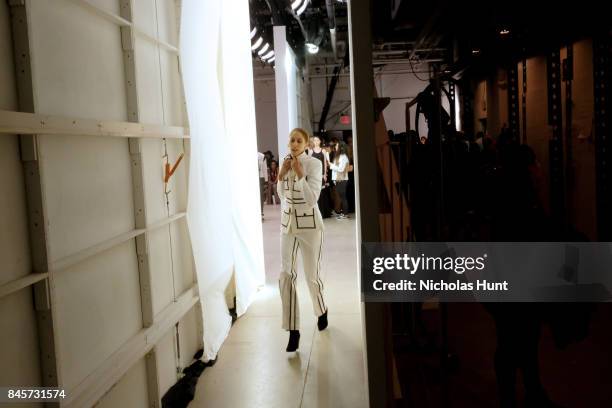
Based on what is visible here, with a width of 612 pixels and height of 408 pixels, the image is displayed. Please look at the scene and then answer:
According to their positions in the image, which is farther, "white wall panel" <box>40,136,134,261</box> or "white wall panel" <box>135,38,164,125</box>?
"white wall panel" <box>135,38,164,125</box>

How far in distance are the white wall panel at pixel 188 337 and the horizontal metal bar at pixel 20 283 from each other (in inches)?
68.1

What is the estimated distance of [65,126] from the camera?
1.97 meters

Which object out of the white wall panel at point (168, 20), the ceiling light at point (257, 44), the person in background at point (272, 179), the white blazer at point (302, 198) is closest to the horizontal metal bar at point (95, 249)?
the white blazer at point (302, 198)

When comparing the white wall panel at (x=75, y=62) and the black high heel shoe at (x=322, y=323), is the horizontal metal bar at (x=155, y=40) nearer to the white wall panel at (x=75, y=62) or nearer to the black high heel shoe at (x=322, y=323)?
the white wall panel at (x=75, y=62)

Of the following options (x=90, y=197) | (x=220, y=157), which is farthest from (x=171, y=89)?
(x=90, y=197)

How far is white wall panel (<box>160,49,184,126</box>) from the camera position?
11.0 ft

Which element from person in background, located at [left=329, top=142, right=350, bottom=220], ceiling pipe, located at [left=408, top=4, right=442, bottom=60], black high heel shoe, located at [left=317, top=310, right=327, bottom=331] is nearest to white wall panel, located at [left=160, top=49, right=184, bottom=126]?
black high heel shoe, located at [left=317, top=310, right=327, bottom=331]

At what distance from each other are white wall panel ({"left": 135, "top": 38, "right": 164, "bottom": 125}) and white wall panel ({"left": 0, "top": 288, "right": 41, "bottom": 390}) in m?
1.29

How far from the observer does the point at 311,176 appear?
3.84 meters

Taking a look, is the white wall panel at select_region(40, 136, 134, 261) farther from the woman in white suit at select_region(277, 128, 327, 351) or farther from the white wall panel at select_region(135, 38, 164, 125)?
the woman in white suit at select_region(277, 128, 327, 351)

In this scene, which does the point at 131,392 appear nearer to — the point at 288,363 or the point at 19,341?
the point at 19,341

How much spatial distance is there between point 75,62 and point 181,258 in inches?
66.4

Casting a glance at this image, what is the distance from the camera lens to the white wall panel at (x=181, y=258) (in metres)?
3.44

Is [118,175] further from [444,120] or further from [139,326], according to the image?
[444,120]
